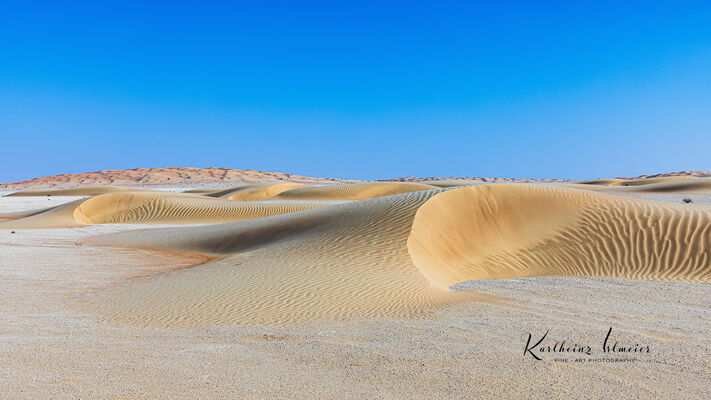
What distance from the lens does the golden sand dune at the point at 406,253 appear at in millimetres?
6305

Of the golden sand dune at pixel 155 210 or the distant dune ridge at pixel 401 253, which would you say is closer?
the distant dune ridge at pixel 401 253

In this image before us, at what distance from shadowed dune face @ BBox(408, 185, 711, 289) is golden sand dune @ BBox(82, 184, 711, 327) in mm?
34

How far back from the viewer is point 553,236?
1083 cm

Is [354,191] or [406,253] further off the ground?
[354,191]

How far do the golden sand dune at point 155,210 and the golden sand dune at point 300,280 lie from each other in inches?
447

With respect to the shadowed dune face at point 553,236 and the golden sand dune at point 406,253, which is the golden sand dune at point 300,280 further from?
the shadowed dune face at point 553,236

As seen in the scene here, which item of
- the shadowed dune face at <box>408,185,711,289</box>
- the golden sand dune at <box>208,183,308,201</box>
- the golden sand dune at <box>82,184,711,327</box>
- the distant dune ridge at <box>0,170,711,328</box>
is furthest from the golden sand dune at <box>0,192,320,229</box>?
the shadowed dune face at <box>408,185,711,289</box>

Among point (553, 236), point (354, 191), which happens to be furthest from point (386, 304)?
point (354, 191)

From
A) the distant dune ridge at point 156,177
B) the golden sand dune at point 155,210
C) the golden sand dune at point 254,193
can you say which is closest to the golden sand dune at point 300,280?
the golden sand dune at point 155,210

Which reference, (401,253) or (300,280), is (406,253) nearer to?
(401,253)

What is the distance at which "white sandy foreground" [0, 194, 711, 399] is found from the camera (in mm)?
3432

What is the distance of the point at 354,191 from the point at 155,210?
14.7 meters

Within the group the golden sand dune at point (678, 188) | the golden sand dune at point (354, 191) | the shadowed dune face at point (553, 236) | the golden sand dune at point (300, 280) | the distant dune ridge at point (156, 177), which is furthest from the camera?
the distant dune ridge at point (156, 177)

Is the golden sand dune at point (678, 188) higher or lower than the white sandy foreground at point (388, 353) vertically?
higher
